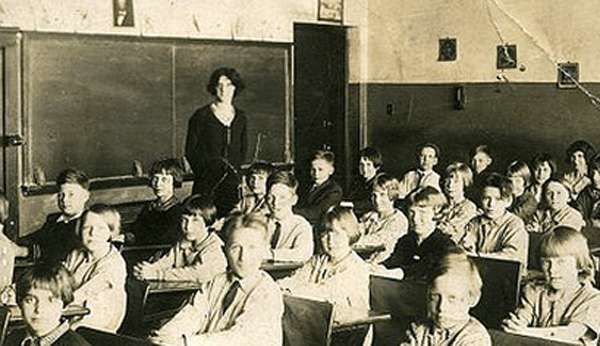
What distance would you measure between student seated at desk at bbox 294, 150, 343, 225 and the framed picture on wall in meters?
2.66

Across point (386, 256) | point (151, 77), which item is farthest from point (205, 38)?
point (386, 256)

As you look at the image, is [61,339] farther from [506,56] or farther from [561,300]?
[506,56]

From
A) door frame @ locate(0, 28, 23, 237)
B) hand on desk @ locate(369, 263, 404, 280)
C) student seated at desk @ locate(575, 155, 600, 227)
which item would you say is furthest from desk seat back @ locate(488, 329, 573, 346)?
door frame @ locate(0, 28, 23, 237)

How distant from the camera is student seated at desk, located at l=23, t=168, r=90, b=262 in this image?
196 inches

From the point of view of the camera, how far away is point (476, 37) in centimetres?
872

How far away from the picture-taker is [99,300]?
3.83 metres

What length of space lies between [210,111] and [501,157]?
3.08 metres

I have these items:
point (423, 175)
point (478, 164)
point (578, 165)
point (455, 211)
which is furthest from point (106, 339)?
point (478, 164)

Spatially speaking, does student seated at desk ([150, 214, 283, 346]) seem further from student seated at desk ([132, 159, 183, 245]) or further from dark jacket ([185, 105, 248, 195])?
dark jacket ([185, 105, 248, 195])

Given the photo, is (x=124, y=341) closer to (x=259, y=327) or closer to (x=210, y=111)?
(x=259, y=327)

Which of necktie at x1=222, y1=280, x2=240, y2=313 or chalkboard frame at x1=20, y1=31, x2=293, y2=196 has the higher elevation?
chalkboard frame at x1=20, y1=31, x2=293, y2=196

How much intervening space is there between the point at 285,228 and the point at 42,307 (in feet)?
7.73

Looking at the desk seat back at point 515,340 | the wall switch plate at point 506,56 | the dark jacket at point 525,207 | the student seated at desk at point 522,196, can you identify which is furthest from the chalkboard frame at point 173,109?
the desk seat back at point 515,340

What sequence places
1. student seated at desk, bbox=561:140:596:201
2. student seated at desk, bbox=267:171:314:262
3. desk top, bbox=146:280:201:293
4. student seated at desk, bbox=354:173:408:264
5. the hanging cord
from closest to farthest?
desk top, bbox=146:280:201:293, student seated at desk, bbox=267:171:314:262, student seated at desk, bbox=354:173:408:264, student seated at desk, bbox=561:140:596:201, the hanging cord
